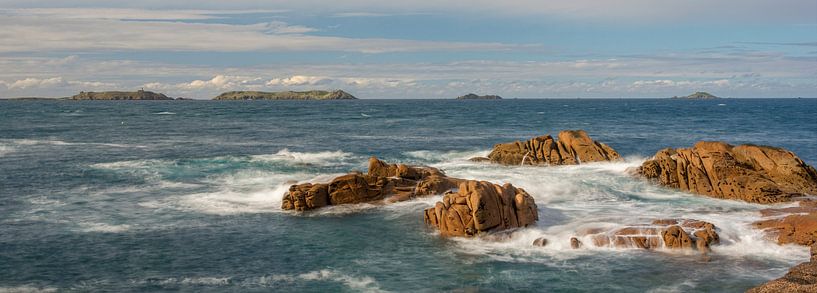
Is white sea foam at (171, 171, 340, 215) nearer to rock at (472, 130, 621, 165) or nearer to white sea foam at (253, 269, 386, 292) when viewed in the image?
white sea foam at (253, 269, 386, 292)

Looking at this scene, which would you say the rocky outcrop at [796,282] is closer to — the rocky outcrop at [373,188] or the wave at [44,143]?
the rocky outcrop at [373,188]

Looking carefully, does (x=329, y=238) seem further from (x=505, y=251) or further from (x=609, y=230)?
(x=609, y=230)

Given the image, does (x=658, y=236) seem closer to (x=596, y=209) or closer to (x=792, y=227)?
(x=792, y=227)

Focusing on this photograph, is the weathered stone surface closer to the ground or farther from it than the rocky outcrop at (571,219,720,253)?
closer to the ground

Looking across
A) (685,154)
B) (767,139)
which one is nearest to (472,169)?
(685,154)

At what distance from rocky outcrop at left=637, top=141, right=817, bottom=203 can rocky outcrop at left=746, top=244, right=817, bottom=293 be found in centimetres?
1497

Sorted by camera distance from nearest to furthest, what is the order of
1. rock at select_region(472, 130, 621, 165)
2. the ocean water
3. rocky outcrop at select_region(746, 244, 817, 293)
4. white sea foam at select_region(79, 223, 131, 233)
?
1. rocky outcrop at select_region(746, 244, 817, 293)
2. the ocean water
3. white sea foam at select_region(79, 223, 131, 233)
4. rock at select_region(472, 130, 621, 165)

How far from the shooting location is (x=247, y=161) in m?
57.4

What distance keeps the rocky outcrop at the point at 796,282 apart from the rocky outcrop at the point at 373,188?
2062 cm

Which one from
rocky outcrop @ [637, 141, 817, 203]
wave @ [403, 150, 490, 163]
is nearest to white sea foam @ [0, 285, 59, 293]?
rocky outcrop @ [637, 141, 817, 203]

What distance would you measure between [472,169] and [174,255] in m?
28.4

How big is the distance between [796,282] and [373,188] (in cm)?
2302

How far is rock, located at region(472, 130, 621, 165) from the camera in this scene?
5344cm

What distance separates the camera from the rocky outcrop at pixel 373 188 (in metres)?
37.9
